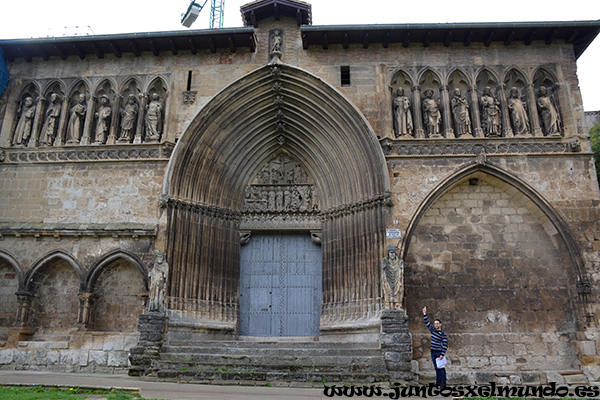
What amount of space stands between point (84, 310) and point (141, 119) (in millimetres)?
4950

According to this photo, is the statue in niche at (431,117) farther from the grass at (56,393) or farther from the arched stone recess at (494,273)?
the grass at (56,393)

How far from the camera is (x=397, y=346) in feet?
32.3

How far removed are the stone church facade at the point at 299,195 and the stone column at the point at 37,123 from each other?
0.10 metres

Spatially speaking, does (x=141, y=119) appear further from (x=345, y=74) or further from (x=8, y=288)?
(x=345, y=74)

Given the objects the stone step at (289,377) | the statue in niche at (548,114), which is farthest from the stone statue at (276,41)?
the stone step at (289,377)

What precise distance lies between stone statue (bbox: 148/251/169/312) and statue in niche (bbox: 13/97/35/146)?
5288 millimetres

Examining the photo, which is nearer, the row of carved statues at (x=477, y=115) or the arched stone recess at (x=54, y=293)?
the arched stone recess at (x=54, y=293)

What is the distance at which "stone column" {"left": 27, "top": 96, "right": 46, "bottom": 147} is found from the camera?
41.9ft

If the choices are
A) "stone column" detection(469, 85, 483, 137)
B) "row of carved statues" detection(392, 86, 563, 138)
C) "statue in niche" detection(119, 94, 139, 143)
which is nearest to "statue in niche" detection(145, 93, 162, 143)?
"statue in niche" detection(119, 94, 139, 143)

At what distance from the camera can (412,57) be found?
12734 mm

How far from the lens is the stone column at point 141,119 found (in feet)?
40.8

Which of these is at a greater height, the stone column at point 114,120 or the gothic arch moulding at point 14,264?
the stone column at point 114,120

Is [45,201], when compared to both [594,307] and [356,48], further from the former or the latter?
[594,307]

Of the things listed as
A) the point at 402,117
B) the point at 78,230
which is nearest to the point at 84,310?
the point at 78,230
